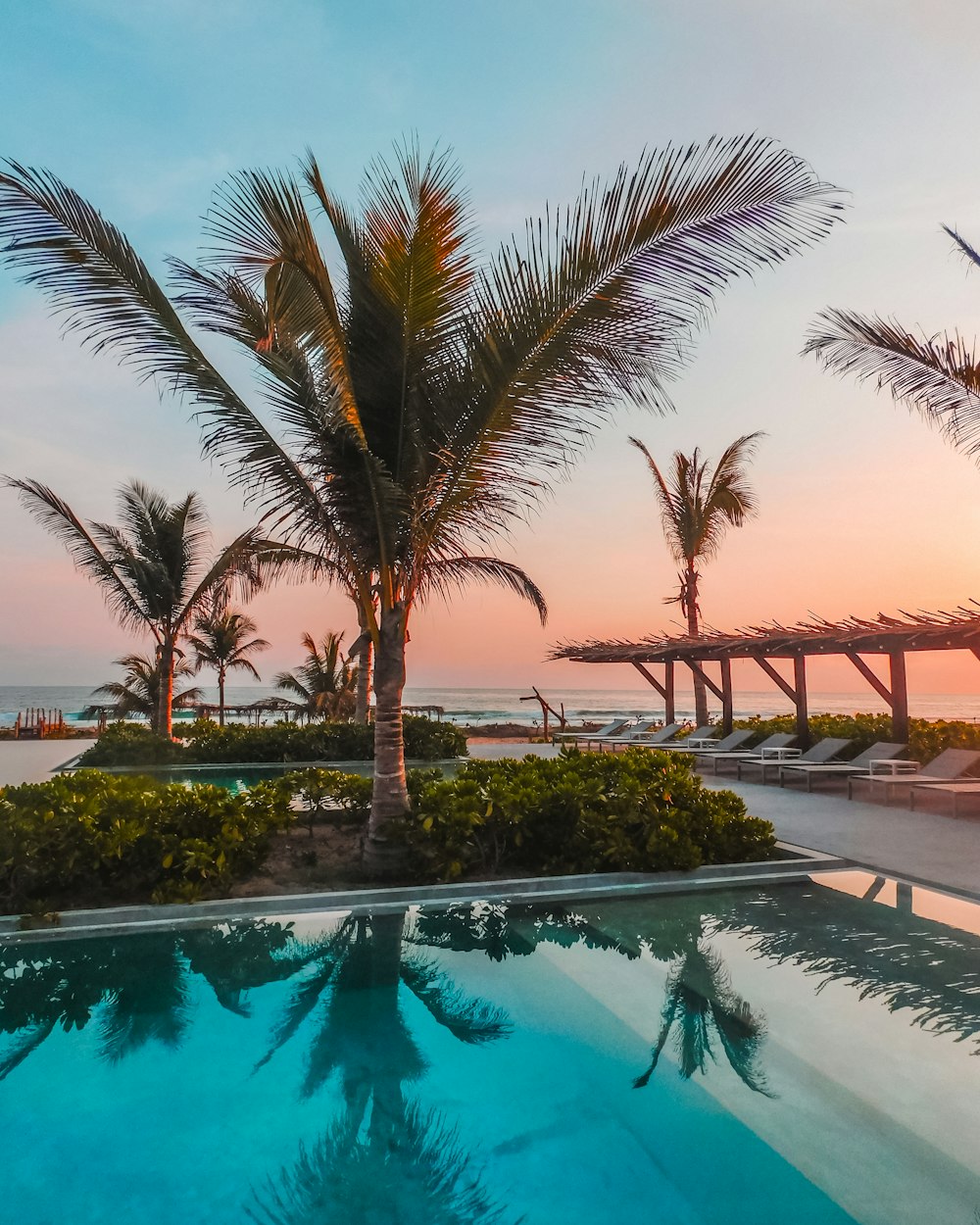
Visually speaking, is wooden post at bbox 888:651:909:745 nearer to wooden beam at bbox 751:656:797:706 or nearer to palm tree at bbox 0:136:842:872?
wooden beam at bbox 751:656:797:706

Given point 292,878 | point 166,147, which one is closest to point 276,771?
point 292,878

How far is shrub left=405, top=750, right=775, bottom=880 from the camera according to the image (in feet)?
21.1

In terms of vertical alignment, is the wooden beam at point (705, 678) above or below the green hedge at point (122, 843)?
above

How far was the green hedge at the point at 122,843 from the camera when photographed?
18.0 ft

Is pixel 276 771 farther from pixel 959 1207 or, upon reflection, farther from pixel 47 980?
pixel 959 1207

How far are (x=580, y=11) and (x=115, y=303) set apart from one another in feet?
19.9

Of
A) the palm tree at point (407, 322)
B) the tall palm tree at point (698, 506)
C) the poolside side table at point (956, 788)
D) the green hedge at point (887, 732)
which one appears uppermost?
the tall palm tree at point (698, 506)

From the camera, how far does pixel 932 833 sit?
821cm

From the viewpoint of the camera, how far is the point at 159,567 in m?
16.3

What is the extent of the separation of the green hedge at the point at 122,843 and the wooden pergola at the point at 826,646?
30.0 feet

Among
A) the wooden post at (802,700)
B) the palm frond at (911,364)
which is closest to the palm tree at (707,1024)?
the palm frond at (911,364)

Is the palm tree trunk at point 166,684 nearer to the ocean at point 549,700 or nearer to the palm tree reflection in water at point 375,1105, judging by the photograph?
the palm tree reflection in water at point 375,1105

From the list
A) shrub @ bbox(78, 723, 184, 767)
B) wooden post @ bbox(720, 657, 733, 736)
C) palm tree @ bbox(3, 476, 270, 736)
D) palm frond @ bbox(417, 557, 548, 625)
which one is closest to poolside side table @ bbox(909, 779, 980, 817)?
palm frond @ bbox(417, 557, 548, 625)

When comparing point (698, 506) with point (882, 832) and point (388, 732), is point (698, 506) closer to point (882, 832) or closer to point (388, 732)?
point (882, 832)
